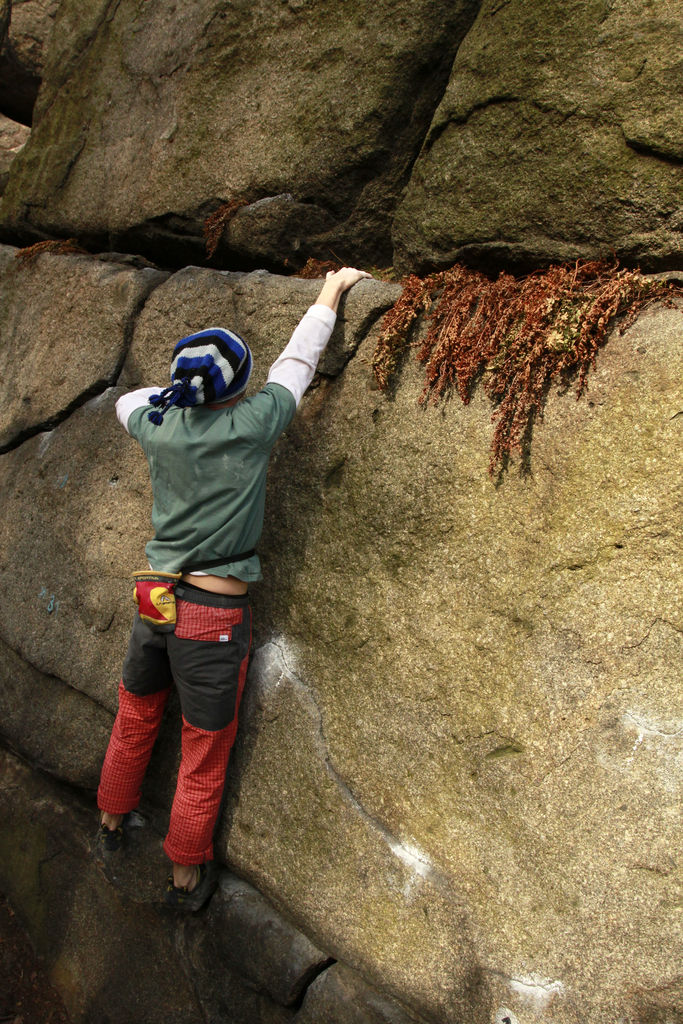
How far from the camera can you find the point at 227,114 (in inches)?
149

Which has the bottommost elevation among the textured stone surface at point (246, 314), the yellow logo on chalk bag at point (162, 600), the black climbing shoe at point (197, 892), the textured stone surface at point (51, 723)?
the black climbing shoe at point (197, 892)

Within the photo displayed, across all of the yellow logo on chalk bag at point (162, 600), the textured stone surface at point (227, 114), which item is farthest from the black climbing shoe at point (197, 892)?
the textured stone surface at point (227, 114)

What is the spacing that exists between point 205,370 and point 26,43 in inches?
187

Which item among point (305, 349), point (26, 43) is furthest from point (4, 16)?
point (305, 349)

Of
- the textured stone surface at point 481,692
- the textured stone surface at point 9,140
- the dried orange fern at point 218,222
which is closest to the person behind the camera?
the textured stone surface at point 481,692

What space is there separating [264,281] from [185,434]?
3.14ft

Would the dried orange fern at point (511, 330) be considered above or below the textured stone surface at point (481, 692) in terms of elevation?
above

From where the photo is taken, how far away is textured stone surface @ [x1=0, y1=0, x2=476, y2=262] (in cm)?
331

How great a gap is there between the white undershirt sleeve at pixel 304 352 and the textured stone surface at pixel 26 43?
14.5ft

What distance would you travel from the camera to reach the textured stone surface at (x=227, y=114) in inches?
130

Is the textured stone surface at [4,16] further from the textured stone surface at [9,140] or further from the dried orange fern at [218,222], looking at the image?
the dried orange fern at [218,222]

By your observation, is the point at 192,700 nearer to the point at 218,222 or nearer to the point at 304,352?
the point at 304,352

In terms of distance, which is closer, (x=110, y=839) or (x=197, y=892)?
(x=197, y=892)

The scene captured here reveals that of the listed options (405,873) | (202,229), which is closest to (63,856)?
(405,873)
